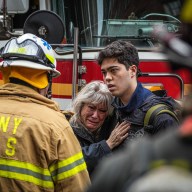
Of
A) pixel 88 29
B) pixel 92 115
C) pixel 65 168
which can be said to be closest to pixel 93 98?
pixel 92 115

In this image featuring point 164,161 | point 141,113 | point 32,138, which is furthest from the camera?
point 141,113

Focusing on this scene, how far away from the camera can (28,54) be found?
3.15 metres

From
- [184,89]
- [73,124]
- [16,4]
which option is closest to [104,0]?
[16,4]

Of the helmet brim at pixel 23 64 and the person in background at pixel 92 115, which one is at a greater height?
the helmet brim at pixel 23 64

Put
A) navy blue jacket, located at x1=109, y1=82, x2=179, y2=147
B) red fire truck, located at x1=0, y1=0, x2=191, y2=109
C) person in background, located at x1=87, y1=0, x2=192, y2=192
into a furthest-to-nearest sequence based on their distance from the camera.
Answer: red fire truck, located at x1=0, y1=0, x2=191, y2=109, navy blue jacket, located at x1=109, y1=82, x2=179, y2=147, person in background, located at x1=87, y1=0, x2=192, y2=192

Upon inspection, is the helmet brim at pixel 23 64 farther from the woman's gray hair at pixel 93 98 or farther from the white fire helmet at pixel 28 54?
the woman's gray hair at pixel 93 98

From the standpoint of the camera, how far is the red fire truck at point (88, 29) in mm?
5863

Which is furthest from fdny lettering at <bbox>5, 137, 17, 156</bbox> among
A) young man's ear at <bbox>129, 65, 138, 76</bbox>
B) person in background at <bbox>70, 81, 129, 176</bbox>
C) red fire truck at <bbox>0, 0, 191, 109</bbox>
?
red fire truck at <bbox>0, 0, 191, 109</bbox>

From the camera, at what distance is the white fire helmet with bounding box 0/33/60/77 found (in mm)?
3137

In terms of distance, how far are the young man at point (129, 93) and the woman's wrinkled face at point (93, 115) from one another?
12cm

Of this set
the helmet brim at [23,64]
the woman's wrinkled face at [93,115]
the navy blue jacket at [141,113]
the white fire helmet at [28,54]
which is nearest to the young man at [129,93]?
the navy blue jacket at [141,113]

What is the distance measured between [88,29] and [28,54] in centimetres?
319

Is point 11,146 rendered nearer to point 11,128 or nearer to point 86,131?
point 11,128

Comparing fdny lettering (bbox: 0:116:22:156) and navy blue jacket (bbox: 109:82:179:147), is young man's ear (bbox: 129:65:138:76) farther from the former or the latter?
fdny lettering (bbox: 0:116:22:156)
